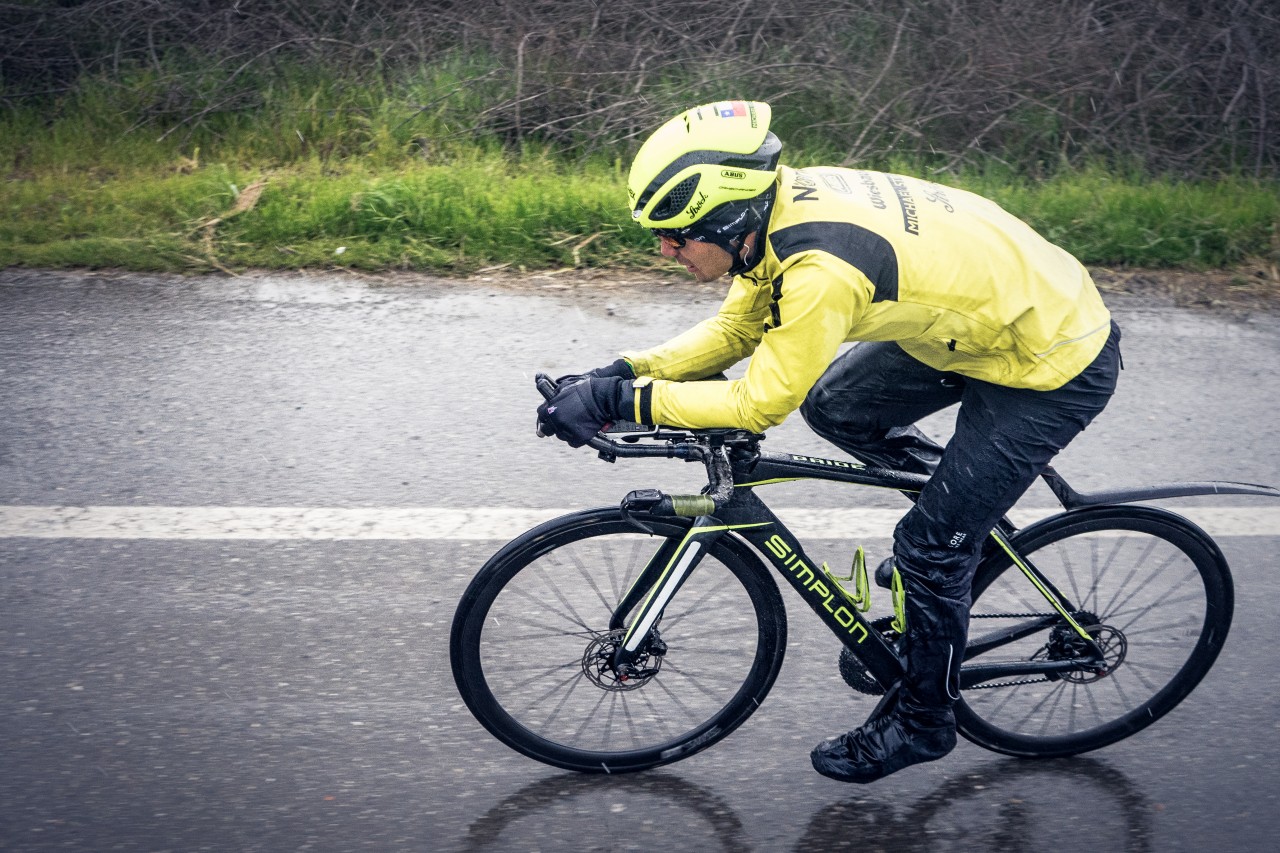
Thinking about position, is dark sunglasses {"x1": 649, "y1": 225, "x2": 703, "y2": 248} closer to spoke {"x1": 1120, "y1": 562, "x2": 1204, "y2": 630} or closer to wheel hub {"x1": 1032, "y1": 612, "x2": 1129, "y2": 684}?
wheel hub {"x1": 1032, "y1": 612, "x2": 1129, "y2": 684}

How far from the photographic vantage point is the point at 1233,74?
26.7 feet

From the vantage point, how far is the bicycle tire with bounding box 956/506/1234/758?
3281 millimetres

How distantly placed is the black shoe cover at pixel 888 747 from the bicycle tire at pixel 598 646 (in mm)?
273

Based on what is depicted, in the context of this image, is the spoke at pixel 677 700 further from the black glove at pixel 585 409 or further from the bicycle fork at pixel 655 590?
the black glove at pixel 585 409

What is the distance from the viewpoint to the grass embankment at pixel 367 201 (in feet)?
21.5

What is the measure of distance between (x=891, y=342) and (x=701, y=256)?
68 centimetres

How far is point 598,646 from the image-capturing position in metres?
3.29

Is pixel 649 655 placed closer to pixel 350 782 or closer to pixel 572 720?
pixel 572 720

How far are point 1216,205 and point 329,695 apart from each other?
234 inches

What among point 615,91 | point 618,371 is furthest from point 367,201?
point 618,371

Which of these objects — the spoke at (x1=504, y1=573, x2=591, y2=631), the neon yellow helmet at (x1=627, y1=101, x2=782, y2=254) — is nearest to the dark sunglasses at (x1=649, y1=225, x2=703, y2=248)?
the neon yellow helmet at (x1=627, y1=101, x2=782, y2=254)

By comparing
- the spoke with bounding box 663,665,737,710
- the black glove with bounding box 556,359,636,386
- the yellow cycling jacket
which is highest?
the yellow cycling jacket

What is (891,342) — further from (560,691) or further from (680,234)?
(560,691)

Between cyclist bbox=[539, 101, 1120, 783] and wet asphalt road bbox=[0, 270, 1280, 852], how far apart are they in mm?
408
